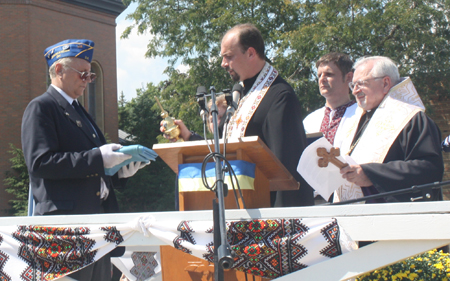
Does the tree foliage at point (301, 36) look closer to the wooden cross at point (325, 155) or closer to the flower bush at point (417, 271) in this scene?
the flower bush at point (417, 271)

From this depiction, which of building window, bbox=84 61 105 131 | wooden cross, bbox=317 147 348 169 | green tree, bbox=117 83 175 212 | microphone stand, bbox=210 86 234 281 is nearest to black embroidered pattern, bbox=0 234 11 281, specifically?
microphone stand, bbox=210 86 234 281

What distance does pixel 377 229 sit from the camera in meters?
2.04

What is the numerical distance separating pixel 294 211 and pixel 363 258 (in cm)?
36

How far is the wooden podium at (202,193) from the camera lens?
249 cm

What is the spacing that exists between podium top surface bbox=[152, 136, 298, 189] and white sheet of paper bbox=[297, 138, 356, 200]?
0.13 m

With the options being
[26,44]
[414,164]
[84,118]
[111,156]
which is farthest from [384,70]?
[26,44]

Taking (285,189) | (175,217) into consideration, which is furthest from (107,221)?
(285,189)

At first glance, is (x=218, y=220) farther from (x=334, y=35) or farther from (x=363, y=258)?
(x=334, y=35)

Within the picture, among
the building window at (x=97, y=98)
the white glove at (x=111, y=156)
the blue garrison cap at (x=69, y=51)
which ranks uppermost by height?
the building window at (x=97, y=98)

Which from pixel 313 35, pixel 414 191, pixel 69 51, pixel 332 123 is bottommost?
pixel 414 191

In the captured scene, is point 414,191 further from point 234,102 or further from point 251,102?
point 251,102

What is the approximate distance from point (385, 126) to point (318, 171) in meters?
0.78

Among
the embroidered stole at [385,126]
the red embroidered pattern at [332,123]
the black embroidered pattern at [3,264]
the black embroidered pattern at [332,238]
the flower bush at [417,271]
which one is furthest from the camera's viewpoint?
the red embroidered pattern at [332,123]

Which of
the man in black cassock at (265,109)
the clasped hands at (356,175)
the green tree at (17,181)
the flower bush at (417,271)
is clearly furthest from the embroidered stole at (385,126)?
the green tree at (17,181)
